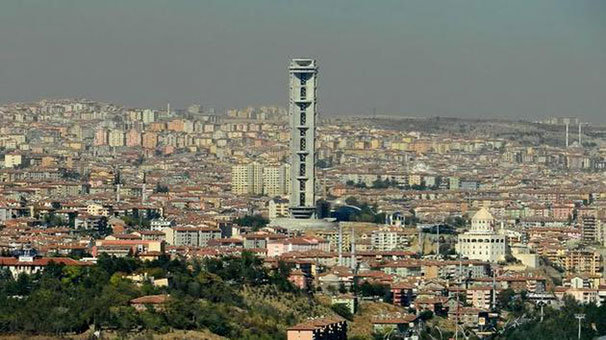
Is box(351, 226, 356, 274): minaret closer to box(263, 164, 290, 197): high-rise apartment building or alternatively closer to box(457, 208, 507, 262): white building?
box(457, 208, 507, 262): white building

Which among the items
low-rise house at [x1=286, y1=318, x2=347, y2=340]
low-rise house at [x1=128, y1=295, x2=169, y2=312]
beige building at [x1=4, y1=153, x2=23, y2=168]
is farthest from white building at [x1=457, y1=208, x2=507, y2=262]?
beige building at [x1=4, y1=153, x2=23, y2=168]

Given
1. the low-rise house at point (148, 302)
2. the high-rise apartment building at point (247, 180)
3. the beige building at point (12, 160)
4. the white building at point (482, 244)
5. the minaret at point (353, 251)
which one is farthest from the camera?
the beige building at point (12, 160)

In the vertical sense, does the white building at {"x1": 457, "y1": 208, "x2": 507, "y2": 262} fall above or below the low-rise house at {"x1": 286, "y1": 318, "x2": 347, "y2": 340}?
above

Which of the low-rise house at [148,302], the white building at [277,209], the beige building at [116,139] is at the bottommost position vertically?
the low-rise house at [148,302]

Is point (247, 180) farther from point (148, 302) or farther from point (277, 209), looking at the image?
point (148, 302)

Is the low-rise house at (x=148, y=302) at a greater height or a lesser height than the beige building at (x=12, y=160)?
lesser

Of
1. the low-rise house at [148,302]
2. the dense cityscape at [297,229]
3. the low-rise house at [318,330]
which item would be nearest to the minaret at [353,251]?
the dense cityscape at [297,229]

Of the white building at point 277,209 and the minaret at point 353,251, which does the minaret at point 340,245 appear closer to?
the minaret at point 353,251
